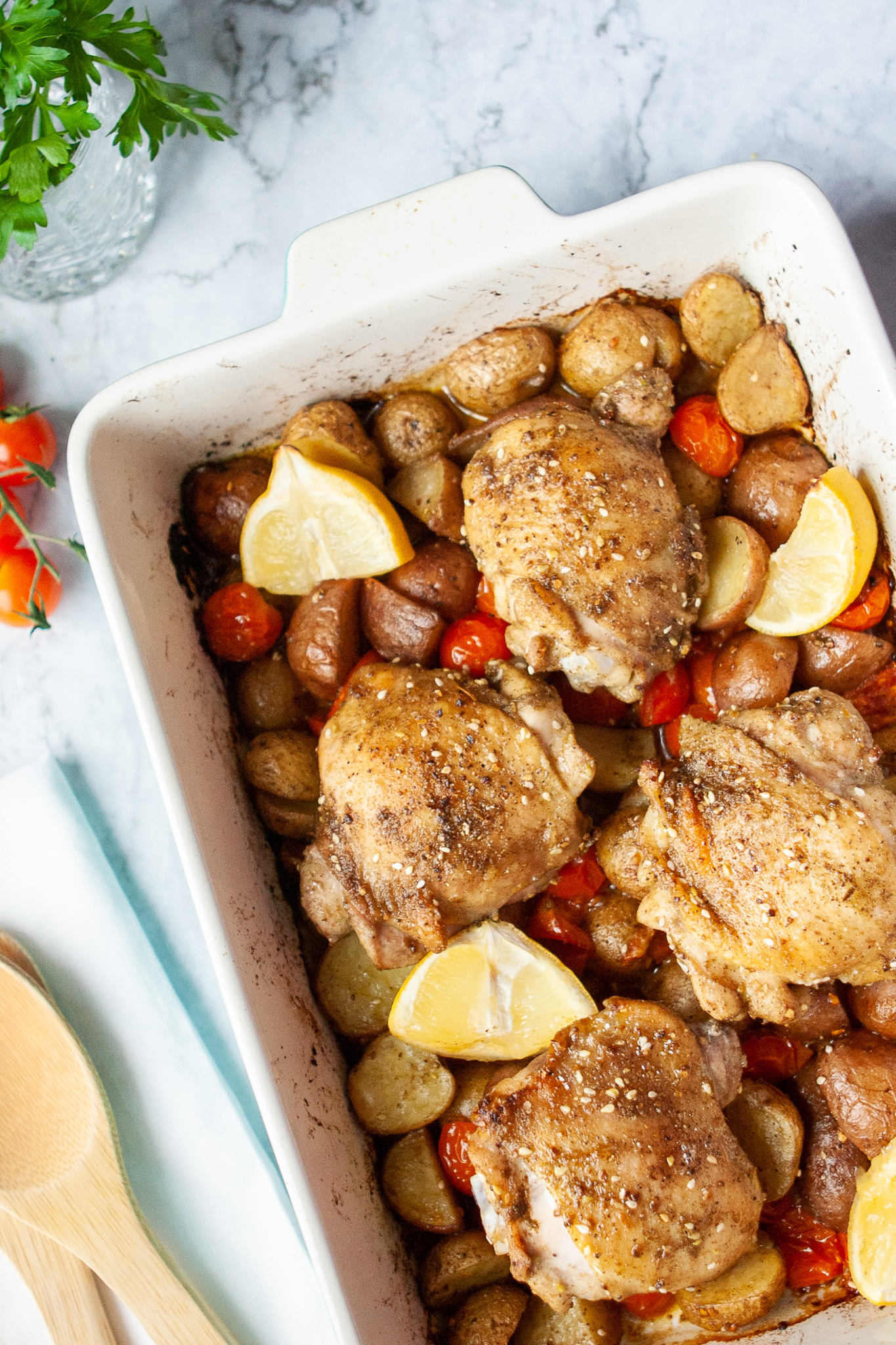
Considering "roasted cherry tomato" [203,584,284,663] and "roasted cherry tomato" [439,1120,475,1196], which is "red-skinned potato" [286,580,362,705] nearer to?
"roasted cherry tomato" [203,584,284,663]

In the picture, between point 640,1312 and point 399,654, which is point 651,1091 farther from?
point 399,654

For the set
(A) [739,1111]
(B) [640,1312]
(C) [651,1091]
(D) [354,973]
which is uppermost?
(D) [354,973]

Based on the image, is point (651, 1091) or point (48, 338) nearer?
point (651, 1091)

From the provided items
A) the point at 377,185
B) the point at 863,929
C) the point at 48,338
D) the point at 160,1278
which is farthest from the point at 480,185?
the point at 160,1278

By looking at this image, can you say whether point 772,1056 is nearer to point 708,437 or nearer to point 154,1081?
point 708,437

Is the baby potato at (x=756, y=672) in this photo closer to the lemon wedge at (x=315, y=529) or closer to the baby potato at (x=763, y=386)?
the baby potato at (x=763, y=386)

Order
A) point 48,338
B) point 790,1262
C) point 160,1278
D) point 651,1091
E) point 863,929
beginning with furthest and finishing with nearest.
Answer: point 48,338 → point 160,1278 → point 790,1262 → point 651,1091 → point 863,929

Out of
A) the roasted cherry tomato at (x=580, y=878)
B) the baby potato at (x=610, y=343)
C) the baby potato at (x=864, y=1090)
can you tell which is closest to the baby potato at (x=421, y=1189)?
the roasted cherry tomato at (x=580, y=878)
